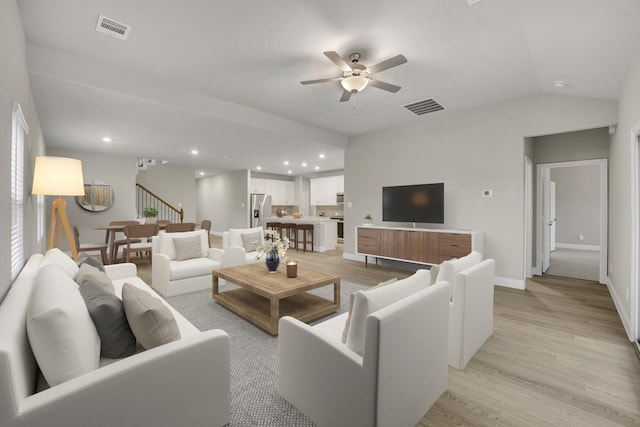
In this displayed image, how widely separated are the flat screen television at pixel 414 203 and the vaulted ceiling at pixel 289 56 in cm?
129

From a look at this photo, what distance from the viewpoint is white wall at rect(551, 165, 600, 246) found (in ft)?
24.3

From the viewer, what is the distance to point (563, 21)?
2.33 meters

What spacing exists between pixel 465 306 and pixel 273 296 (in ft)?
5.17

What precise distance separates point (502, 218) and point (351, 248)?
3.00 m

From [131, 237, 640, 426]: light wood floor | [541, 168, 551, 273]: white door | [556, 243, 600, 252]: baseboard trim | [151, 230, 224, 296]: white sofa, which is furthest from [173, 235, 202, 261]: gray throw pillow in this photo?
[556, 243, 600, 252]: baseboard trim

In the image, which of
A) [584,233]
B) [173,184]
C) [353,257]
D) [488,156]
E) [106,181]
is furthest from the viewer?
[173,184]

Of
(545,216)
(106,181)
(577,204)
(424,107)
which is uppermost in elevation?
(424,107)

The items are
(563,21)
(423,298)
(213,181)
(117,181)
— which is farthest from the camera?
(213,181)

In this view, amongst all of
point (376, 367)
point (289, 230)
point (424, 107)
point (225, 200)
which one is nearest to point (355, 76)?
point (424, 107)

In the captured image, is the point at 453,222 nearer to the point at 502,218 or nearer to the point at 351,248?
the point at 502,218

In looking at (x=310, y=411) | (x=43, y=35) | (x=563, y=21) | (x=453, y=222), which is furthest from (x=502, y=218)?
(x=43, y=35)

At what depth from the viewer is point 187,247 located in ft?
13.6

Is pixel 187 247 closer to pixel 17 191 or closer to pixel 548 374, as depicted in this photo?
pixel 17 191

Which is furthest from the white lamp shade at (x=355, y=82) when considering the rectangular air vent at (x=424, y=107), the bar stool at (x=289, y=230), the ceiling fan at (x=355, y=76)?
the bar stool at (x=289, y=230)
